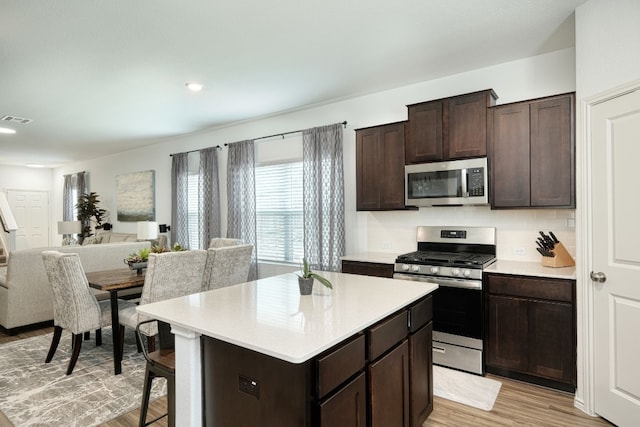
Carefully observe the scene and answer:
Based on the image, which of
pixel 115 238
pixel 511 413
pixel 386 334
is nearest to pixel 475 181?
pixel 511 413

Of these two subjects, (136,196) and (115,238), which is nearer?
(115,238)

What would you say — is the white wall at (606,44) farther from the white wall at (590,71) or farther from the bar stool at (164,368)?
the bar stool at (164,368)

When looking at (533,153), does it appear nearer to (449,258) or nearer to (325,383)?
(449,258)

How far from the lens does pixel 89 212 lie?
8.39 metres

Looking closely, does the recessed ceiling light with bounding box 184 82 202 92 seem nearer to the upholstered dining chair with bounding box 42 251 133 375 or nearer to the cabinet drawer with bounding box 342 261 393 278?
the upholstered dining chair with bounding box 42 251 133 375

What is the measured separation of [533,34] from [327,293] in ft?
8.71

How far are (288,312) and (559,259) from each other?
8.10 feet

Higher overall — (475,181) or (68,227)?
(475,181)

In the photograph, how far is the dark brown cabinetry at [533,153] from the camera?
A: 2895 mm

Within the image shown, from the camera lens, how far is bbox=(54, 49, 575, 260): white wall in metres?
3.29

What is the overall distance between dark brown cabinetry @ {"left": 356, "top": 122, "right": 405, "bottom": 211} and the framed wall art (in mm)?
4865

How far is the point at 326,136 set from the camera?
4.63 metres

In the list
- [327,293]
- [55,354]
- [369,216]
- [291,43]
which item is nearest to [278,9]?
[291,43]

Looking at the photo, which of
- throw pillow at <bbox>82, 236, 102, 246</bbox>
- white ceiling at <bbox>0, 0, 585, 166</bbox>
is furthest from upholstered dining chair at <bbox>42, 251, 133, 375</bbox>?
throw pillow at <bbox>82, 236, 102, 246</bbox>
